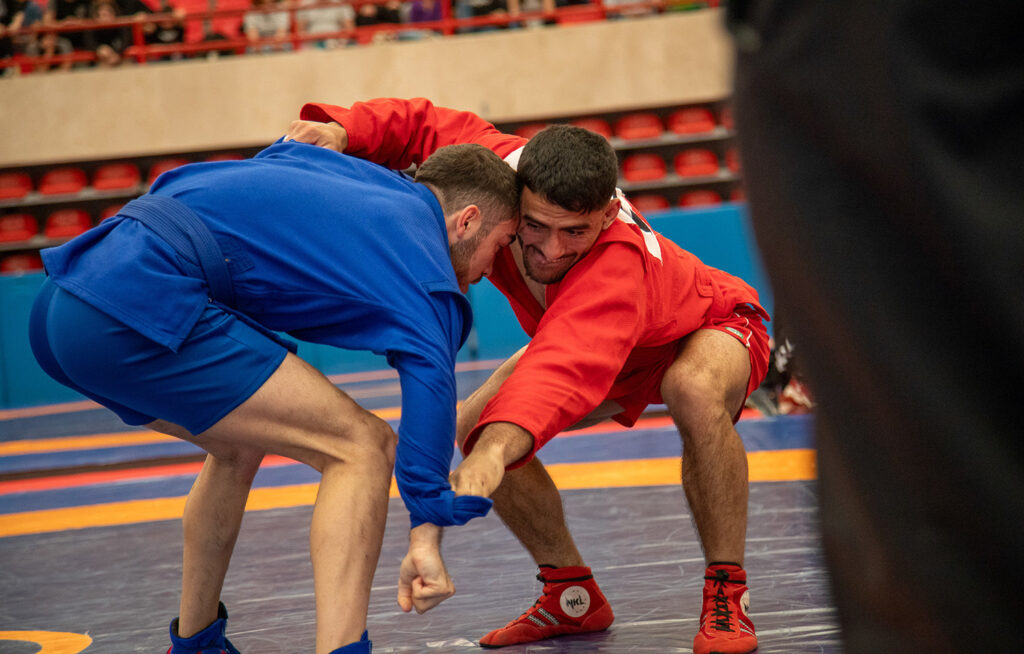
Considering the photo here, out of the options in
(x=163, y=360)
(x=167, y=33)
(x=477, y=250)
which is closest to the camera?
(x=163, y=360)

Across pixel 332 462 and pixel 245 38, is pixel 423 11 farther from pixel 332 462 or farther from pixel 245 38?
pixel 332 462

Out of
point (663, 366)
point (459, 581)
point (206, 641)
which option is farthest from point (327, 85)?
point (206, 641)

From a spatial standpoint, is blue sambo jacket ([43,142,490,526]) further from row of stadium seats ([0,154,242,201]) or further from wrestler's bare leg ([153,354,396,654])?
row of stadium seats ([0,154,242,201])

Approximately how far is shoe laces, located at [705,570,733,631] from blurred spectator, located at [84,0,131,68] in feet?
35.6

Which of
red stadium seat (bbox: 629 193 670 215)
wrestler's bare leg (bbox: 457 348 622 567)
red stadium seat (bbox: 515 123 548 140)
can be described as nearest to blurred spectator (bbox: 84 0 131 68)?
red stadium seat (bbox: 515 123 548 140)

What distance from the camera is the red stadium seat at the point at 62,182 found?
11594 millimetres

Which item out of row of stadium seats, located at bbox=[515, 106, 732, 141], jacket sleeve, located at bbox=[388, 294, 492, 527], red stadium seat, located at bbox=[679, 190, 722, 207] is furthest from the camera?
row of stadium seats, located at bbox=[515, 106, 732, 141]

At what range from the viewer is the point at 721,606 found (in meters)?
2.57

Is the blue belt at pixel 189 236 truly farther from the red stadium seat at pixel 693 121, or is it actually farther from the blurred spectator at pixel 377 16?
the red stadium seat at pixel 693 121

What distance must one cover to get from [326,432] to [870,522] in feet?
5.27

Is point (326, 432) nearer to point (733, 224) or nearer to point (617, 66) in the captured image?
point (733, 224)

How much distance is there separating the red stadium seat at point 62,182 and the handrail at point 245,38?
4.12ft

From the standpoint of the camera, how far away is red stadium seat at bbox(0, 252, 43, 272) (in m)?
11.4

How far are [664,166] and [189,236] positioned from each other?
1057 cm
